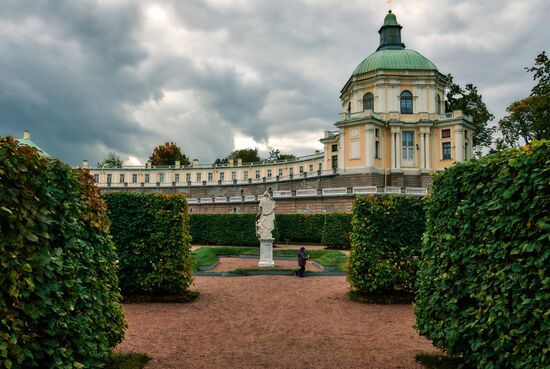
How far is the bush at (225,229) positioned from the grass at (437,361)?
25.9 m

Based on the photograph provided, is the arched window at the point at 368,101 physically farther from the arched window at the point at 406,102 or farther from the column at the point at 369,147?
the column at the point at 369,147

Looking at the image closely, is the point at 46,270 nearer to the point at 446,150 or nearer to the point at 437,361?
the point at 437,361

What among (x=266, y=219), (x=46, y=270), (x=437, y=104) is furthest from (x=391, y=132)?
(x=46, y=270)

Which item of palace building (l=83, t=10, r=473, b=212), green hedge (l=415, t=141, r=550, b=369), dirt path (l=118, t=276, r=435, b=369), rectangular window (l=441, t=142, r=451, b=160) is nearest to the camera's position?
green hedge (l=415, t=141, r=550, b=369)

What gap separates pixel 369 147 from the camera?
2093 inches

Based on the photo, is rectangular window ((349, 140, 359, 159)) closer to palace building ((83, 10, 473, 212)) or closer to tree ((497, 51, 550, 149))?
palace building ((83, 10, 473, 212))

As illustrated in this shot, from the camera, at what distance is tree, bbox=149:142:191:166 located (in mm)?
96375

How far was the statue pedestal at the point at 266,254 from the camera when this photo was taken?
19672 mm

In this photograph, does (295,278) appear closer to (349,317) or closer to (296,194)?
(349,317)

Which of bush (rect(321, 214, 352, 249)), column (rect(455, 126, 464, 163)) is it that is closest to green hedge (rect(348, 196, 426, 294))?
bush (rect(321, 214, 352, 249))

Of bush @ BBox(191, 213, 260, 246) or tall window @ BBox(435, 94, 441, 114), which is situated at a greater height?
tall window @ BBox(435, 94, 441, 114)

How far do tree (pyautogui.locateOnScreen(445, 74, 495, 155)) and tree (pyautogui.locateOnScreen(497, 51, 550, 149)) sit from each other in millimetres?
3672

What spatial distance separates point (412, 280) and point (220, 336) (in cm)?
629

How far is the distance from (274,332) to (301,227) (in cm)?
2672
